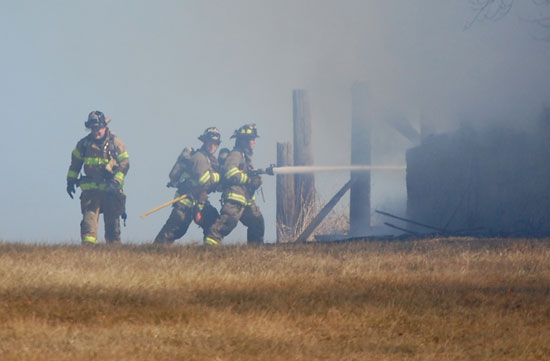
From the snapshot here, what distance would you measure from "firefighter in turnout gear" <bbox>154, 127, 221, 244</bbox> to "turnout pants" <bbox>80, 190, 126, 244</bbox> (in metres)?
2.46

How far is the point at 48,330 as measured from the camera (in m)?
6.50

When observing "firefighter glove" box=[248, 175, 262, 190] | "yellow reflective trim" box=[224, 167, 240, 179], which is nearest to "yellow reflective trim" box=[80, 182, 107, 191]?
"yellow reflective trim" box=[224, 167, 240, 179]

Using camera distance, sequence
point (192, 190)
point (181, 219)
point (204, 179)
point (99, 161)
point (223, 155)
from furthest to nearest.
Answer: point (223, 155) → point (181, 219) → point (192, 190) → point (204, 179) → point (99, 161)

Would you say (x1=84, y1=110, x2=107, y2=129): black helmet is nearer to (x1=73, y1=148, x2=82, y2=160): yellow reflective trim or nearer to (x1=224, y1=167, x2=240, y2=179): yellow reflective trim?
(x1=73, y1=148, x2=82, y2=160): yellow reflective trim

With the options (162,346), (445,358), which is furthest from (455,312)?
(162,346)

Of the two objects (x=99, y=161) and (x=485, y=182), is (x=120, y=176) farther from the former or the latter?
(x=485, y=182)

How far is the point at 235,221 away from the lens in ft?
57.6

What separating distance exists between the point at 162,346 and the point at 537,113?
456 inches

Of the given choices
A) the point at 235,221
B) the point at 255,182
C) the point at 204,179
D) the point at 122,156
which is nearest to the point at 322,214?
the point at 255,182

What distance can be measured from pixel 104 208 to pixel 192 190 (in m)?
2.81

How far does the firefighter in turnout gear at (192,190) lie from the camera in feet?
57.8

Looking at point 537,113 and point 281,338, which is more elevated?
point 537,113

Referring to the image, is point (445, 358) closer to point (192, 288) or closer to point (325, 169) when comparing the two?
point (192, 288)

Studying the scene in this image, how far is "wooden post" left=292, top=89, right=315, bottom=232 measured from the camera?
2008cm
